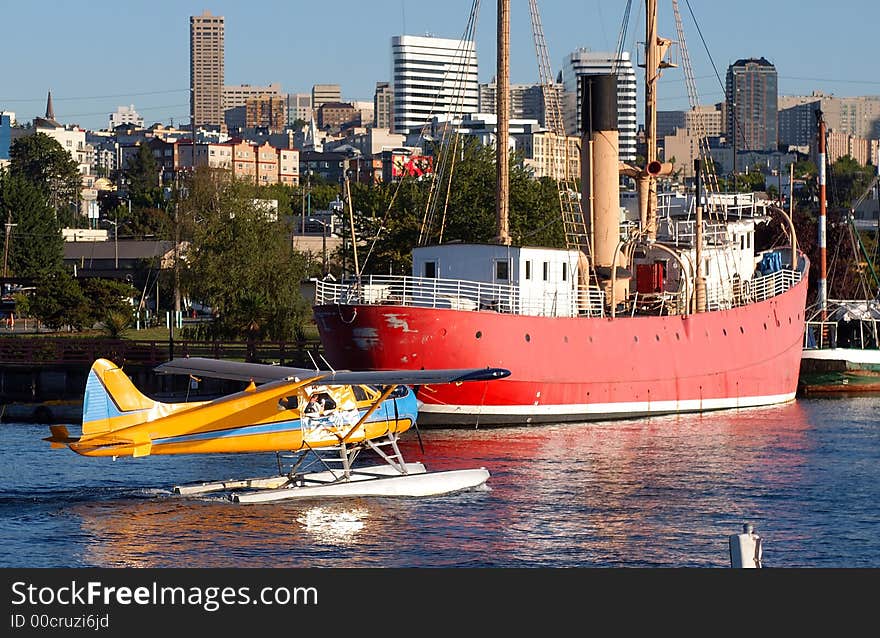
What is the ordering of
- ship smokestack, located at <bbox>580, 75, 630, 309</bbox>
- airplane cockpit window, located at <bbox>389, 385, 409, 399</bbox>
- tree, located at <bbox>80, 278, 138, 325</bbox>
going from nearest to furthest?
airplane cockpit window, located at <bbox>389, 385, 409, 399</bbox>, ship smokestack, located at <bbox>580, 75, 630, 309</bbox>, tree, located at <bbox>80, 278, 138, 325</bbox>

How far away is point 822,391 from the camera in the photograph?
189 feet

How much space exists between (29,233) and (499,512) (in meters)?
80.6

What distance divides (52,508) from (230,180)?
43.6 m

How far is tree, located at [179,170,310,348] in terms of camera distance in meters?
61.9

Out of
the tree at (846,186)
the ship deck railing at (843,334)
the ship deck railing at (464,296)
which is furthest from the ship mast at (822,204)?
the tree at (846,186)

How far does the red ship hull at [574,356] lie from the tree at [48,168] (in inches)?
4910

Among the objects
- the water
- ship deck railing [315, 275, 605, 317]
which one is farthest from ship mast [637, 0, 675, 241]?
the water

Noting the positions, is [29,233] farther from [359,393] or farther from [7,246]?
[359,393]

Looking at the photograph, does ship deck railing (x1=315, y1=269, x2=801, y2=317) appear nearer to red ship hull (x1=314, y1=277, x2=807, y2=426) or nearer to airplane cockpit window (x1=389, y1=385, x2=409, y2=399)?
red ship hull (x1=314, y1=277, x2=807, y2=426)

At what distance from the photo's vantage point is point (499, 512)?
2878 centimetres

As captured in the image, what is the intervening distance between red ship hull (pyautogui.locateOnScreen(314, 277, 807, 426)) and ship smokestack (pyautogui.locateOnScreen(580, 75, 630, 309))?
367cm
